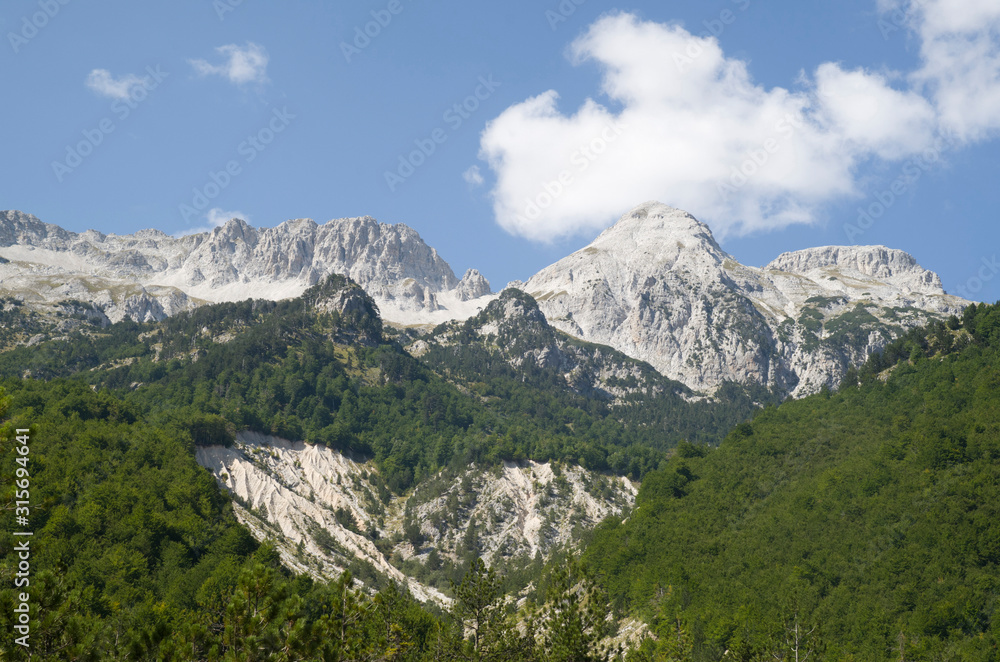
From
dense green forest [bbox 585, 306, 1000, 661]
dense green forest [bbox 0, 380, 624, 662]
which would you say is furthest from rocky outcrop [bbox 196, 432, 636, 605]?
dense green forest [bbox 585, 306, 1000, 661]

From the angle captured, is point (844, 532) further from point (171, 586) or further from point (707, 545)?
point (171, 586)

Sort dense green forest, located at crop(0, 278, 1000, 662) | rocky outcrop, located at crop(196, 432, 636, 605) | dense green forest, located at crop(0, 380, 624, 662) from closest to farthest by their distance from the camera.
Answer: dense green forest, located at crop(0, 380, 624, 662) → dense green forest, located at crop(0, 278, 1000, 662) → rocky outcrop, located at crop(196, 432, 636, 605)

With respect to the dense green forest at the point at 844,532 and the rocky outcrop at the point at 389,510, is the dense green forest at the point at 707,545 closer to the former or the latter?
the dense green forest at the point at 844,532

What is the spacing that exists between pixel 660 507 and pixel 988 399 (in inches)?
2225

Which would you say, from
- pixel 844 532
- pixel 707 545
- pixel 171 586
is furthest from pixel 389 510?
pixel 844 532

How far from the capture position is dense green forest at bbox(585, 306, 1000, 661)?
84.3m

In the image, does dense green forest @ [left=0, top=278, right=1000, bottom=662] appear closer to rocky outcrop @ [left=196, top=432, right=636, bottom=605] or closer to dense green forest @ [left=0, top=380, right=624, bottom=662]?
dense green forest @ [left=0, top=380, right=624, bottom=662]

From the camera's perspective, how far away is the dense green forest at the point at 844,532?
8431 centimetres

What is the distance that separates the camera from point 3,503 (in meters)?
24.8

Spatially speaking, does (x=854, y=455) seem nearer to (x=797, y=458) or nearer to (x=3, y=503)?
(x=797, y=458)

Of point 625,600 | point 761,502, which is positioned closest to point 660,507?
point 761,502

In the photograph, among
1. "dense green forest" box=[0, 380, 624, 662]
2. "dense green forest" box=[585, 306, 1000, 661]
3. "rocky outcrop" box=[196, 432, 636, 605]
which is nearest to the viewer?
"dense green forest" box=[0, 380, 624, 662]

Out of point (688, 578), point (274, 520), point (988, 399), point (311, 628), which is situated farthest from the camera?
point (274, 520)

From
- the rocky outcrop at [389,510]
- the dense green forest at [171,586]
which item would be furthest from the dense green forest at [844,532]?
the rocky outcrop at [389,510]
